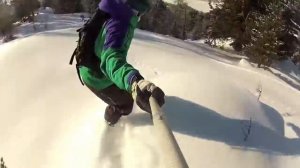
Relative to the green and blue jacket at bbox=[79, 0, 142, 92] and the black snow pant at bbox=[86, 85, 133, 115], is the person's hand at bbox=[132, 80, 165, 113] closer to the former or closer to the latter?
the green and blue jacket at bbox=[79, 0, 142, 92]

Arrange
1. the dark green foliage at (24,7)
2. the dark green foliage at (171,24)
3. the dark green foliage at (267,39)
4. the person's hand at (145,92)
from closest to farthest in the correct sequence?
the person's hand at (145,92)
the dark green foliage at (267,39)
the dark green foliage at (24,7)
the dark green foliage at (171,24)

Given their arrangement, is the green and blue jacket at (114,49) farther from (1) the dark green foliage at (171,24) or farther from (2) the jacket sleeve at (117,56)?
(1) the dark green foliage at (171,24)

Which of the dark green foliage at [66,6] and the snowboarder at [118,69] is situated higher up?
the snowboarder at [118,69]

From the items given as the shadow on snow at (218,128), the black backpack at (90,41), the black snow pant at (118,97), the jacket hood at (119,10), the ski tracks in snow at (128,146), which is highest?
the jacket hood at (119,10)

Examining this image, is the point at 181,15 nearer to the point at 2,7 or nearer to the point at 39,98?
the point at 2,7

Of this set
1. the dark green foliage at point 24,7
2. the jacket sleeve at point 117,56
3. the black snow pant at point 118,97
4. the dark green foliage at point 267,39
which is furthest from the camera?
the dark green foliage at point 24,7

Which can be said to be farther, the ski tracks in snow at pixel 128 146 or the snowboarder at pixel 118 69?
the ski tracks in snow at pixel 128 146

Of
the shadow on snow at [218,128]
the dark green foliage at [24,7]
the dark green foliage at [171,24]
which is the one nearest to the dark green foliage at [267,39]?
the shadow on snow at [218,128]

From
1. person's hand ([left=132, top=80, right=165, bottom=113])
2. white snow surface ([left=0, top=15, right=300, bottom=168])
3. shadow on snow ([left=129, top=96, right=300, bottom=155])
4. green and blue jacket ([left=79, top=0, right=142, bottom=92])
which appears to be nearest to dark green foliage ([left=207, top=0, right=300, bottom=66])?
white snow surface ([left=0, top=15, right=300, bottom=168])

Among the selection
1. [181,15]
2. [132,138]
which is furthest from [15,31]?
[181,15]

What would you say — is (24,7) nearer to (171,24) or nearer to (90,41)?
(90,41)

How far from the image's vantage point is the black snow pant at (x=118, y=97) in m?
3.26

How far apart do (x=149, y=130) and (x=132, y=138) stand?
0.12 metres

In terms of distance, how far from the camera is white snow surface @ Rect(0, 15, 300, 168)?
299cm
